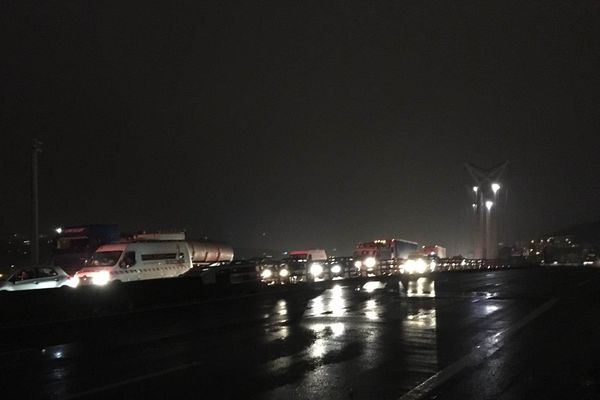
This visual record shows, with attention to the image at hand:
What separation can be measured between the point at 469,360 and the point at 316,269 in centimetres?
2713

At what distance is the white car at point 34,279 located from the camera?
85.0ft

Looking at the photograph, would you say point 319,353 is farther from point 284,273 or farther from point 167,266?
point 167,266

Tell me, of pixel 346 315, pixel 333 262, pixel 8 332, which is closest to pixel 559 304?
pixel 346 315

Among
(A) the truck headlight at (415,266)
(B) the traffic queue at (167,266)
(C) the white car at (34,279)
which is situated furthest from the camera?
(A) the truck headlight at (415,266)

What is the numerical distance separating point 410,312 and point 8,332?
33.4ft

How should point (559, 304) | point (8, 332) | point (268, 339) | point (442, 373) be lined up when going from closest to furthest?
point (442, 373) < point (268, 339) < point (8, 332) < point (559, 304)

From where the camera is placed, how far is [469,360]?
436 inches

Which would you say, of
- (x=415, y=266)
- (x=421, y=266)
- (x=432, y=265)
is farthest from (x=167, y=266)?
(x=432, y=265)

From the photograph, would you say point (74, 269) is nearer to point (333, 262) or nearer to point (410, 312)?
point (333, 262)

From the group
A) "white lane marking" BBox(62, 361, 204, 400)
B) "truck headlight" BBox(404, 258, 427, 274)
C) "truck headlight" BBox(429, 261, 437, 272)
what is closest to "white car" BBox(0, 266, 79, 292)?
"white lane marking" BBox(62, 361, 204, 400)

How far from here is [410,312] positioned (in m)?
18.8

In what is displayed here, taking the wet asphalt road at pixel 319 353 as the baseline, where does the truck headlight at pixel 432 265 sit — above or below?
below

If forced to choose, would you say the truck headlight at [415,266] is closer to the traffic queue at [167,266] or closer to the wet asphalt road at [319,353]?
the traffic queue at [167,266]

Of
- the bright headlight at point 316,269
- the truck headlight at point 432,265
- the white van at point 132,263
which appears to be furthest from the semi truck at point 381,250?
the white van at point 132,263
